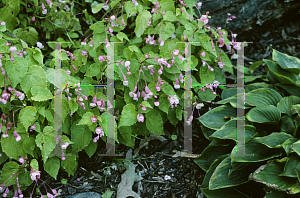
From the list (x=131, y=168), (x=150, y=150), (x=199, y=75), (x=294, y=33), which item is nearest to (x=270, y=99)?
(x=199, y=75)

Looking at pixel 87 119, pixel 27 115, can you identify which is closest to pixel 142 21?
pixel 87 119

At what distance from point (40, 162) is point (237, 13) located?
2.76 m

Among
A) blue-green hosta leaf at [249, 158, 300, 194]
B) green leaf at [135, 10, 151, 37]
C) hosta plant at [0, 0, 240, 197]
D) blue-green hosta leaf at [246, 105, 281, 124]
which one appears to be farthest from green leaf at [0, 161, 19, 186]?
blue-green hosta leaf at [246, 105, 281, 124]

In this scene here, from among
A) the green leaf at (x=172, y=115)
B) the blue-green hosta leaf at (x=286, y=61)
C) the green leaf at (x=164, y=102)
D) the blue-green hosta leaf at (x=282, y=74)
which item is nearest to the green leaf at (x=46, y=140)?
the green leaf at (x=164, y=102)

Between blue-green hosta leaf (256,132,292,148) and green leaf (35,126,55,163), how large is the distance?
147 centimetres

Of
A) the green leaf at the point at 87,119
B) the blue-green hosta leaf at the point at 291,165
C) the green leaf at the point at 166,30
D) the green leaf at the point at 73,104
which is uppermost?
the green leaf at the point at 166,30

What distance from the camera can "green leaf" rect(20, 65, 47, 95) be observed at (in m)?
1.76

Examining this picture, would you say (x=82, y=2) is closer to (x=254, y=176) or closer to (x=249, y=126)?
(x=249, y=126)

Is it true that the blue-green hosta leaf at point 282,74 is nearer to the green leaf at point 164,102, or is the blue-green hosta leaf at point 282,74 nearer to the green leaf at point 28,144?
the green leaf at point 164,102

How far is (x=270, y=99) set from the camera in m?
2.15

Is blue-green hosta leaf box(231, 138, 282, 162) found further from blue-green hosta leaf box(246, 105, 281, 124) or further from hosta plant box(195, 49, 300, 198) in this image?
blue-green hosta leaf box(246, 105, 281, 124)

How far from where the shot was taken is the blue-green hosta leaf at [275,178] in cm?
161

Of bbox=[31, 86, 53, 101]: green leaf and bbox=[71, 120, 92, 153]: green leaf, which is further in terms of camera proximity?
bbox=[71, 120, 92, 153]: green leaf

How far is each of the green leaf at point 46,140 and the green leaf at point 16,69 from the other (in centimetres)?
39
